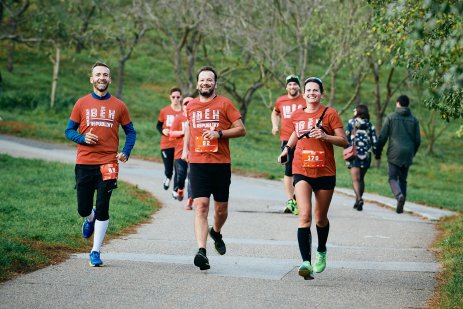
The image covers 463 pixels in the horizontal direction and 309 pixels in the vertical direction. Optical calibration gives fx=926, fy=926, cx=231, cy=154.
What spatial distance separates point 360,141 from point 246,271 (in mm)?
8074

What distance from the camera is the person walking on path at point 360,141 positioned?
16.7 m

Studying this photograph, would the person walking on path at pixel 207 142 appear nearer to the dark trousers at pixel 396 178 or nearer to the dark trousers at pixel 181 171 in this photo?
the dark trousers at pixel 181 171

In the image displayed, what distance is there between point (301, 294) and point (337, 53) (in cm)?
2417

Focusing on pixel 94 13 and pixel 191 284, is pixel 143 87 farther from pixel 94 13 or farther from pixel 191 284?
pixel 191 284

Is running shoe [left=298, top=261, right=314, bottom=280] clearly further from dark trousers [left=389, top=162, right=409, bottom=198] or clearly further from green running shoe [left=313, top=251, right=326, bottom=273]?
dark trousers [left=389, top=162, right=409, bottom=198]

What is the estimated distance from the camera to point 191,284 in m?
8.27

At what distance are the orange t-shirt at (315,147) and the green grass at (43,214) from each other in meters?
2.69

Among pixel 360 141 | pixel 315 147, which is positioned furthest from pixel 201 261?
pixel 360 141

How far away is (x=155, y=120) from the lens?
145 feet

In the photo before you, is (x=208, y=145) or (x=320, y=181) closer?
(x=320, y=181)

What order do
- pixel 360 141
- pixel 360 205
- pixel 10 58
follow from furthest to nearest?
pixel 10 58
pixel 360 205
pixel 360 141

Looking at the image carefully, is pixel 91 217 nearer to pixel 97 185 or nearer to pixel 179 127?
pixel 97 185

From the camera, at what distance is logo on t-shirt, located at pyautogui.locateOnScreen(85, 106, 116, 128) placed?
952 cm

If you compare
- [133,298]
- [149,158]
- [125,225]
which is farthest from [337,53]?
[133,298]
